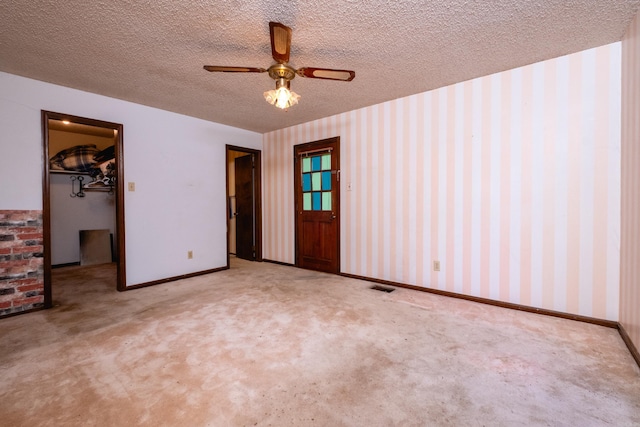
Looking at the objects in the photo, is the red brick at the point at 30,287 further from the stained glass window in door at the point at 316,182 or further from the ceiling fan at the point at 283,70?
the stained glass window in door at the point at 316,182

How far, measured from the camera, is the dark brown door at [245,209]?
5637mm

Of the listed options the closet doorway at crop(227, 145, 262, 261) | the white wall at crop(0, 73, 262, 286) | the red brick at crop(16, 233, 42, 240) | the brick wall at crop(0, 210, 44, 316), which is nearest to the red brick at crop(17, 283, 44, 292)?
the brick wall at crop(0, 210, 44, 316)

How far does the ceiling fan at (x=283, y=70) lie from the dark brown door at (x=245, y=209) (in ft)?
10.9

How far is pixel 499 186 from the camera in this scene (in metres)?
3.04

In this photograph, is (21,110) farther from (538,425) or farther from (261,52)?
(538,425)

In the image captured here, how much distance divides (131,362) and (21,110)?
3.03 m

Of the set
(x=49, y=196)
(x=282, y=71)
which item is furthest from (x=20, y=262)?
(x=282, y=71)

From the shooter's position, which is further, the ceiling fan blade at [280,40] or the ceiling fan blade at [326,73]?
the ceiling fan blade at [326,73]

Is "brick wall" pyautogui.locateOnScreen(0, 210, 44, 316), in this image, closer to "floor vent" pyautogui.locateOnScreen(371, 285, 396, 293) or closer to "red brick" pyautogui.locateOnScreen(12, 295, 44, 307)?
"red brick" pyautogui.locateOnScreen(12, 295, 44, 307)

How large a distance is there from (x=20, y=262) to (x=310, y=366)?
3339mm

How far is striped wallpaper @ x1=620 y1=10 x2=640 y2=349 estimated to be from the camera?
2021 millimetres

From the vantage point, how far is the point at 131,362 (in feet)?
6.54

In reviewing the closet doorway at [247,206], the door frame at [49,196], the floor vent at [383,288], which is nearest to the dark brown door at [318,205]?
the floor vent at [383,288]

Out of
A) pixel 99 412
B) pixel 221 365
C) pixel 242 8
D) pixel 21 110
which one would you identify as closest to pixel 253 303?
pixel 221 365
